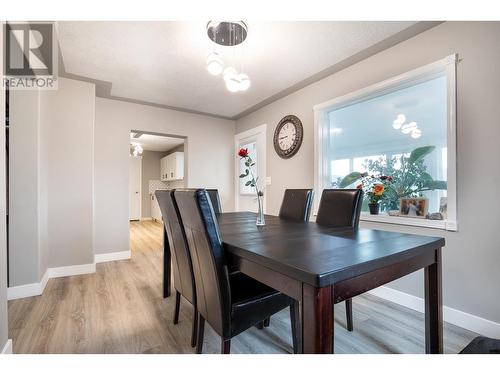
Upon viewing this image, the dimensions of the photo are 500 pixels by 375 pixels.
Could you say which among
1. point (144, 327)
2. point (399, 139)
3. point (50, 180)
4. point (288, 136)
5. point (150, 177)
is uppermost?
point (288, 136)

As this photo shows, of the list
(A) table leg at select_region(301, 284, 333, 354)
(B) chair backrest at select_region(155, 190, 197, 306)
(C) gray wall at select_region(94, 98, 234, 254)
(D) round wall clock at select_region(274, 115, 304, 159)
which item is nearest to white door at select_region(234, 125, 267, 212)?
(D) round wall clock at select_region(274, 115, 304, 159)

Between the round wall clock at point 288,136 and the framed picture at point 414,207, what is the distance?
142 centimetres

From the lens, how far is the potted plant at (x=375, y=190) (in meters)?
2.29

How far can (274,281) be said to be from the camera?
0.91 metres

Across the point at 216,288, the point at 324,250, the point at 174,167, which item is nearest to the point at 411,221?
the point at 324,250

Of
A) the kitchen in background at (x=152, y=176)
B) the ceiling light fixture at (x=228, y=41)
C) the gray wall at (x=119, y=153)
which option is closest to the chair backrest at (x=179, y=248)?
the ceiling light fixture at (x=228, y=41)

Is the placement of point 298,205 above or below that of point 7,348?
above

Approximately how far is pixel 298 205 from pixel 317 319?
1593mm

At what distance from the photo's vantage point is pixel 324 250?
101 centimetres

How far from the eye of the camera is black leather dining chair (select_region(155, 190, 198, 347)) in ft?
4.84

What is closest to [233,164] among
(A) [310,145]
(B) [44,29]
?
(A) [310,145]

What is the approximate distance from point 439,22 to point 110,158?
389 cm

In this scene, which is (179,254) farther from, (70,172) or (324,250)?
(70,172)
